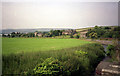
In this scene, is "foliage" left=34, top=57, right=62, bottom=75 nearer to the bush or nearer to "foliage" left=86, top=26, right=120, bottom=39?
"foliage" left=86, top=26, right=120, bottom=39

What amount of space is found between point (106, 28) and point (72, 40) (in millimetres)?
2820

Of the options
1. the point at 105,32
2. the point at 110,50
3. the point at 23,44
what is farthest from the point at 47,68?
the point at 110,50

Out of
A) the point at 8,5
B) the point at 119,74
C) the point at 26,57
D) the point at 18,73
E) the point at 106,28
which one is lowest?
the point at 119,74

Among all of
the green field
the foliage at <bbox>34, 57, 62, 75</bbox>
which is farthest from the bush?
the foliage at <bbox>34, 57, 62, 75</bbox>

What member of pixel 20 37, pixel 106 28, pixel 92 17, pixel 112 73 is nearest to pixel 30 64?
pixel 20 37

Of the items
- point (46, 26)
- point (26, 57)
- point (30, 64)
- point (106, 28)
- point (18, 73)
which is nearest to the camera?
point (18, 73)

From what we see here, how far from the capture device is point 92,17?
645cm

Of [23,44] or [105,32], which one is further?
[105,32]

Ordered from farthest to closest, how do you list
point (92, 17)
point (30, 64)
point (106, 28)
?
point (106, 28) < point (92, 17) < point (30, 64)

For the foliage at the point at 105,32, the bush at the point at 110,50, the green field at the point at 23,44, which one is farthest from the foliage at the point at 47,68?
the bush at the point at 110,50

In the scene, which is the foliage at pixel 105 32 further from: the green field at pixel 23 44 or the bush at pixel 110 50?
the green field at pixel 23 44

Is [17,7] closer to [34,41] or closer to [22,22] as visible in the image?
[22,22]

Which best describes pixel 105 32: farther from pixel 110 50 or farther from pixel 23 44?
pixel 23 44

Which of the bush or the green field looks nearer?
the green field
